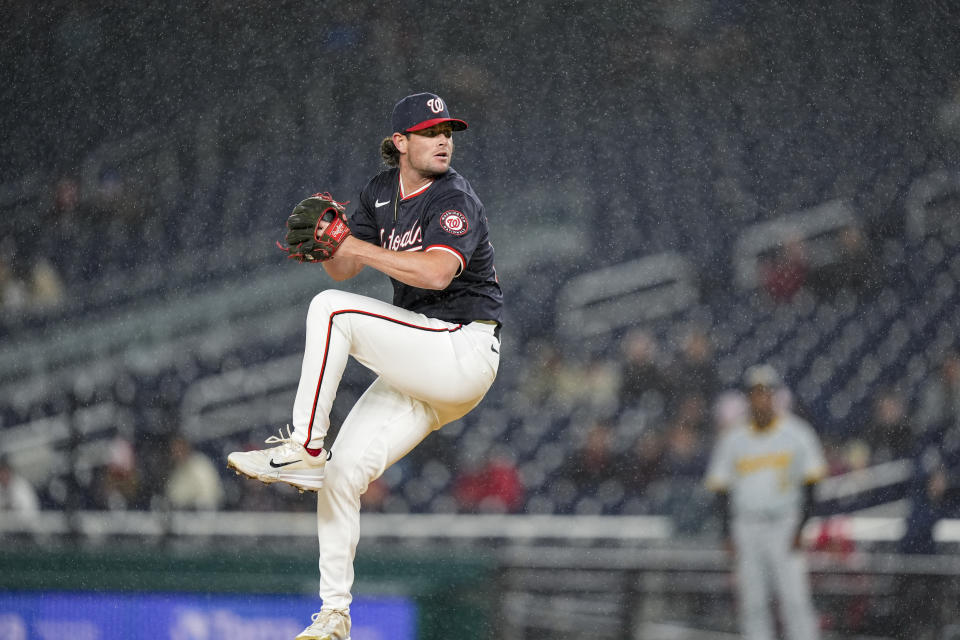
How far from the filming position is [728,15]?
23.3 ft

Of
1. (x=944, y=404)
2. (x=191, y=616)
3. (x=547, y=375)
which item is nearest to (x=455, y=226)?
(x=191, y=616)

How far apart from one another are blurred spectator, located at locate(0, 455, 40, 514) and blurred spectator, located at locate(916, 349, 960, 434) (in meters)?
5.27

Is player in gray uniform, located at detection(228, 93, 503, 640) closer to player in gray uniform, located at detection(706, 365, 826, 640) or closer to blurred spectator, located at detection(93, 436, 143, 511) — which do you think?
player in gray uniform, located at detection(706, 365, 826, 640)

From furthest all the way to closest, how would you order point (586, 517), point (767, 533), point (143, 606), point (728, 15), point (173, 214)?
point (173, 214) → point (728, 15) → point (586, 517) → point (767, 533) → point (143, 606)

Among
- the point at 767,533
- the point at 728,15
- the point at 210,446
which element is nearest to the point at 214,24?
the point at 210,446

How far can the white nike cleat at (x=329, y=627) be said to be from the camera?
7.59 ft

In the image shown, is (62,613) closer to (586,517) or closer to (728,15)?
(586,517)

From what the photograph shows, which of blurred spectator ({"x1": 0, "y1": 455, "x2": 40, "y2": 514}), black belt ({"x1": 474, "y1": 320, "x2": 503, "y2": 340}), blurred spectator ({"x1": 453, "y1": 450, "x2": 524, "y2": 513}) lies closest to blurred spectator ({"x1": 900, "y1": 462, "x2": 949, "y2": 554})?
blurred spectator ({"x1": 453, "y1": 450, "x2": 524, "y2": 513})

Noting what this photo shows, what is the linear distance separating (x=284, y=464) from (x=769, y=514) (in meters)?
3.10

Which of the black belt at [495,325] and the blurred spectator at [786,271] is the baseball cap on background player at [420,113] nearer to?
the black belt at [495,325]

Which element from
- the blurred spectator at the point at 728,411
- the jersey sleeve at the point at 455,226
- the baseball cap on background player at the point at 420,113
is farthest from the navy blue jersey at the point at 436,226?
the blurred spectator at the point at 728,411

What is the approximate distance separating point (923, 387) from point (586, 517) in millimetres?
2675

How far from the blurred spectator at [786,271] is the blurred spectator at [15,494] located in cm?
505

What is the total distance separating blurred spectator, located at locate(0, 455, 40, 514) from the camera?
579cm
